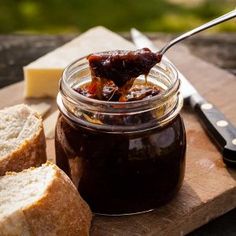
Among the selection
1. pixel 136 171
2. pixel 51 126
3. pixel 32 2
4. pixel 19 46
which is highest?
pixel 136 171

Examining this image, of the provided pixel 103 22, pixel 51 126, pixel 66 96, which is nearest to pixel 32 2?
pixel 103 22

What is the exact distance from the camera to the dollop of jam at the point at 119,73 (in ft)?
8.82

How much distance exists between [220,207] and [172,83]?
512 mm

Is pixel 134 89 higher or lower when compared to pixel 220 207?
higher

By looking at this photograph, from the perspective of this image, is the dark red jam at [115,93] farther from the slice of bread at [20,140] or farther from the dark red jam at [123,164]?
the slice of bread at [20,140]

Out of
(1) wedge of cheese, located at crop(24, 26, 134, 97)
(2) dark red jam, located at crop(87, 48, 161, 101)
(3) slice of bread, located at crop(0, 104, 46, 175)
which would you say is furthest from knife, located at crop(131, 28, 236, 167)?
(3) slice of bread, located at crop(0, 104, 46, 175)

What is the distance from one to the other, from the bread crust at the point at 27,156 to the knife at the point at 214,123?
0.57m

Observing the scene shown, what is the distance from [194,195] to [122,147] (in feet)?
1.31

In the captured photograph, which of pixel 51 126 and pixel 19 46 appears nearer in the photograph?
pixel 51 126

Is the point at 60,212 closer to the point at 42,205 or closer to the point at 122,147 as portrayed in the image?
the point at 42,205

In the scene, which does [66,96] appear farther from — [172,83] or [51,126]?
[51,126]

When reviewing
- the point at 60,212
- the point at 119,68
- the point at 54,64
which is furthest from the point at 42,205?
the point at 54,64

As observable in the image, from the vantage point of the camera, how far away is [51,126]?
332 cm

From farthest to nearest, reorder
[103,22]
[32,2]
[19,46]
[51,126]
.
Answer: [32,2] → [103,22] → [19,46] → [51,126]
